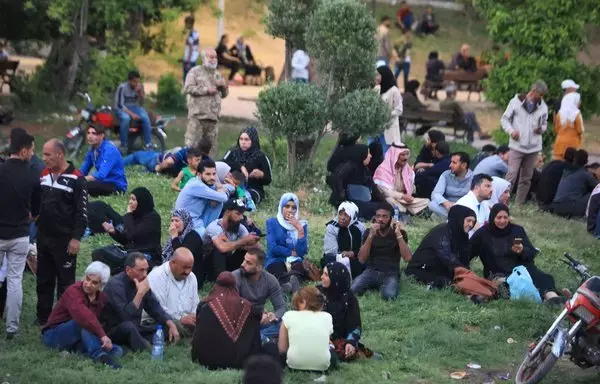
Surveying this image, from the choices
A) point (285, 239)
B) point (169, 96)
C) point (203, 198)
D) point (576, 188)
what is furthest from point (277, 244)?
point (169, 96)

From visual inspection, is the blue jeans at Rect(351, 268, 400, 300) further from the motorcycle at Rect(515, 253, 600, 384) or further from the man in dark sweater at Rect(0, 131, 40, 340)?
the man in dark sweater at Rect(0, 131, 40, 340)

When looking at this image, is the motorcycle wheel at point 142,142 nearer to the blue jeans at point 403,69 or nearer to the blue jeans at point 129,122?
the blue jeans at point 129,122

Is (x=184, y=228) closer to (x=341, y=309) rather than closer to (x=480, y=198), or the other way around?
(x=341, y=309)

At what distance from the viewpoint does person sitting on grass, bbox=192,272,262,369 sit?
9320 mm

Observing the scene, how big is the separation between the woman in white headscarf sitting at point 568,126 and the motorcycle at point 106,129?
636 centimetres

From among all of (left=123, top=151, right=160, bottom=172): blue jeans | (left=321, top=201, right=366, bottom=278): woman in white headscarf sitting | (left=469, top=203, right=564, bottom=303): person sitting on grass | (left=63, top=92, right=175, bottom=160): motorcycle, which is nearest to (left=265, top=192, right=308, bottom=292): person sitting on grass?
(left=321, top=201, right=366, bottom=278): woman in white headscarf sitting

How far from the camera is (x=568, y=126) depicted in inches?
734

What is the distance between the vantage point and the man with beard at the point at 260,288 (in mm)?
10391

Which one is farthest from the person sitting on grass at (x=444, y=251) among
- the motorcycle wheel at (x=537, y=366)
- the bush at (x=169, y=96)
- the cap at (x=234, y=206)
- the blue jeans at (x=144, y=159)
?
the bush at (x=169, y=96)

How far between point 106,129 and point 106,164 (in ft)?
14.8

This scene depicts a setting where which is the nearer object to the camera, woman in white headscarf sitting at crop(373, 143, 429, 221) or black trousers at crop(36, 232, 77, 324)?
black trousers at crop(36, 232, 77, 324)

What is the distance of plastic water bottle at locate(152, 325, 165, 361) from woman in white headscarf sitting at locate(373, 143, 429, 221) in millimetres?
5939

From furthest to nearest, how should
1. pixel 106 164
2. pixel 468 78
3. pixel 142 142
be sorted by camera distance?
pixel 468 78
pixel 142 142
pixel 106 164

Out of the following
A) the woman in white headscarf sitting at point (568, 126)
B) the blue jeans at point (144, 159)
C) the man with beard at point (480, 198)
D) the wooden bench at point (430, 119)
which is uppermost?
the woman in white headscarf sitting at point (568, 126)
